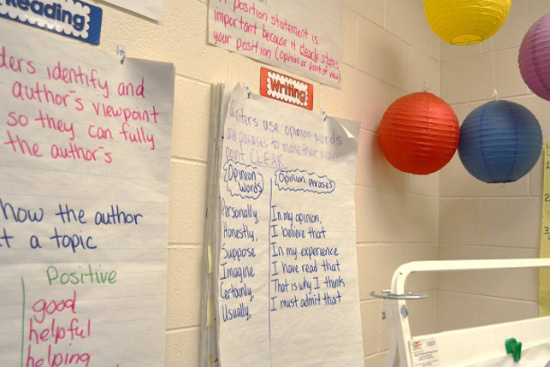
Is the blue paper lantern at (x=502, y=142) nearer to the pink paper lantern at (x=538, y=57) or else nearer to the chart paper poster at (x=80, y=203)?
the pink paper lantern at (x=538, y=57)

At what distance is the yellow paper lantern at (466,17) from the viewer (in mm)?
1246

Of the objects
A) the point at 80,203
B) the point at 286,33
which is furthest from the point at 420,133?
the point at 80,203

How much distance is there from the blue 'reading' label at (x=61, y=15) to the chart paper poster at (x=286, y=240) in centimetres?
31

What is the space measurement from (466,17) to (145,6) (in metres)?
0.82

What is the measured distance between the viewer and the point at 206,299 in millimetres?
1007

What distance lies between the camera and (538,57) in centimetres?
123

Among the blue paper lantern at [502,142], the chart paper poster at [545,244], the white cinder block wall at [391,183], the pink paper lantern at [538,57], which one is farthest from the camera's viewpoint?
the chart paper poster at [545,244]

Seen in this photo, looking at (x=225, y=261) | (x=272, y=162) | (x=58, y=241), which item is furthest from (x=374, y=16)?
(x=58, y=241)

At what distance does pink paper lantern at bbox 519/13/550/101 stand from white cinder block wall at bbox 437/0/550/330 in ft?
1.31

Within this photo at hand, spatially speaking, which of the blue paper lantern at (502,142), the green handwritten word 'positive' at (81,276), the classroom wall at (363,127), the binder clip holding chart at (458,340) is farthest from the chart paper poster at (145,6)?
the blue paper lantern at (502,142)

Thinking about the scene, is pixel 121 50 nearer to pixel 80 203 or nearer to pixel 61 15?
pixel 61 15

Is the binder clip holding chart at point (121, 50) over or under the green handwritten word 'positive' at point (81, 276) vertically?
over

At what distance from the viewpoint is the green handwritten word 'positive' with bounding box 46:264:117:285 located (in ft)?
2.55

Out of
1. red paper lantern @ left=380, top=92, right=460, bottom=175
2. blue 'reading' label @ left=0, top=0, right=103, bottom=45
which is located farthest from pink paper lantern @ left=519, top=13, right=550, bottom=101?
blue 'reading' label @ left=0, top=0, right=103, bottom=45
